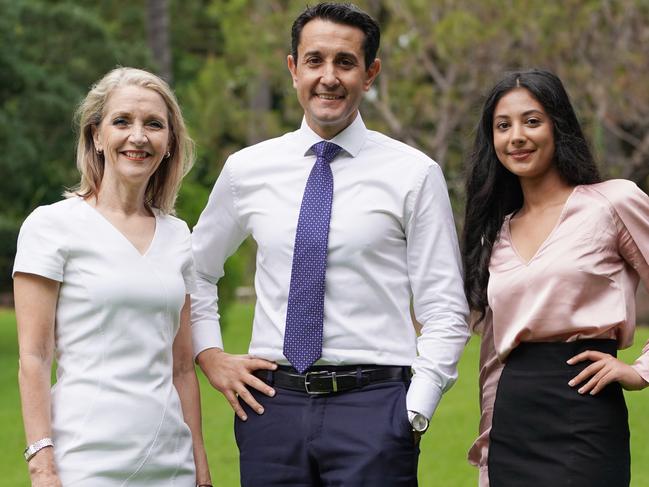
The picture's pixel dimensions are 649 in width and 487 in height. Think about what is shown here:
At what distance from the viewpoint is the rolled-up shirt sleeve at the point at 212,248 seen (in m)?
4.55

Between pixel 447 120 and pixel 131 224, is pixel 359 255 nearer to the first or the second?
pixel 131 224

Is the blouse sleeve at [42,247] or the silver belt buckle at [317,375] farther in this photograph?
the silver belt buckle at [317,375]

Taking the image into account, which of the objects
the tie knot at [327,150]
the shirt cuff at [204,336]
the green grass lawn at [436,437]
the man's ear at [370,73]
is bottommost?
the green grass lawn at [436,437]

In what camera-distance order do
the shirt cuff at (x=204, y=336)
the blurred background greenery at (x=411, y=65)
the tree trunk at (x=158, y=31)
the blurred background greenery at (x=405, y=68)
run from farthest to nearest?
the tree trunk at (x=158, y=31) → the blurred background greenery at (x=411, y=65) → the blurred background greenery at (x=405, y=68) → the shirt cuff at (x=204, y=336)

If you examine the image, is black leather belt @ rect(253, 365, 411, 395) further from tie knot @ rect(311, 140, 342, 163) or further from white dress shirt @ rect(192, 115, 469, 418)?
tie knot @ rect(311, 140, 342, 163)

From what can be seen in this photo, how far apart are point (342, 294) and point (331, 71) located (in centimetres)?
80

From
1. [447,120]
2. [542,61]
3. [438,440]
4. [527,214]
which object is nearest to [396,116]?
[447,120]

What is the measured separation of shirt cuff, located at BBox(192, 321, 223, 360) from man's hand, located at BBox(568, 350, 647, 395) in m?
1.37

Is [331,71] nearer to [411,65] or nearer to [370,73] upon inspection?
[370,73]

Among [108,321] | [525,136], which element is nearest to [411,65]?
[525,136]

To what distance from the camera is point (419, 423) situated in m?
4.09

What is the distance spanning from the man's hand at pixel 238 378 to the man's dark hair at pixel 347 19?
1.17 metres

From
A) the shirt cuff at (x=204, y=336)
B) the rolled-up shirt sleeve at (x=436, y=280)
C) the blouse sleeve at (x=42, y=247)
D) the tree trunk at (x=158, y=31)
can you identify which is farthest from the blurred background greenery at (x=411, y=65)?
the blouse sleeve at (x=42, y=247)

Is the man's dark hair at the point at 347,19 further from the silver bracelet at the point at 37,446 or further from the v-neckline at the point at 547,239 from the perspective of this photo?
the silver bracelet at the point at 37,446
